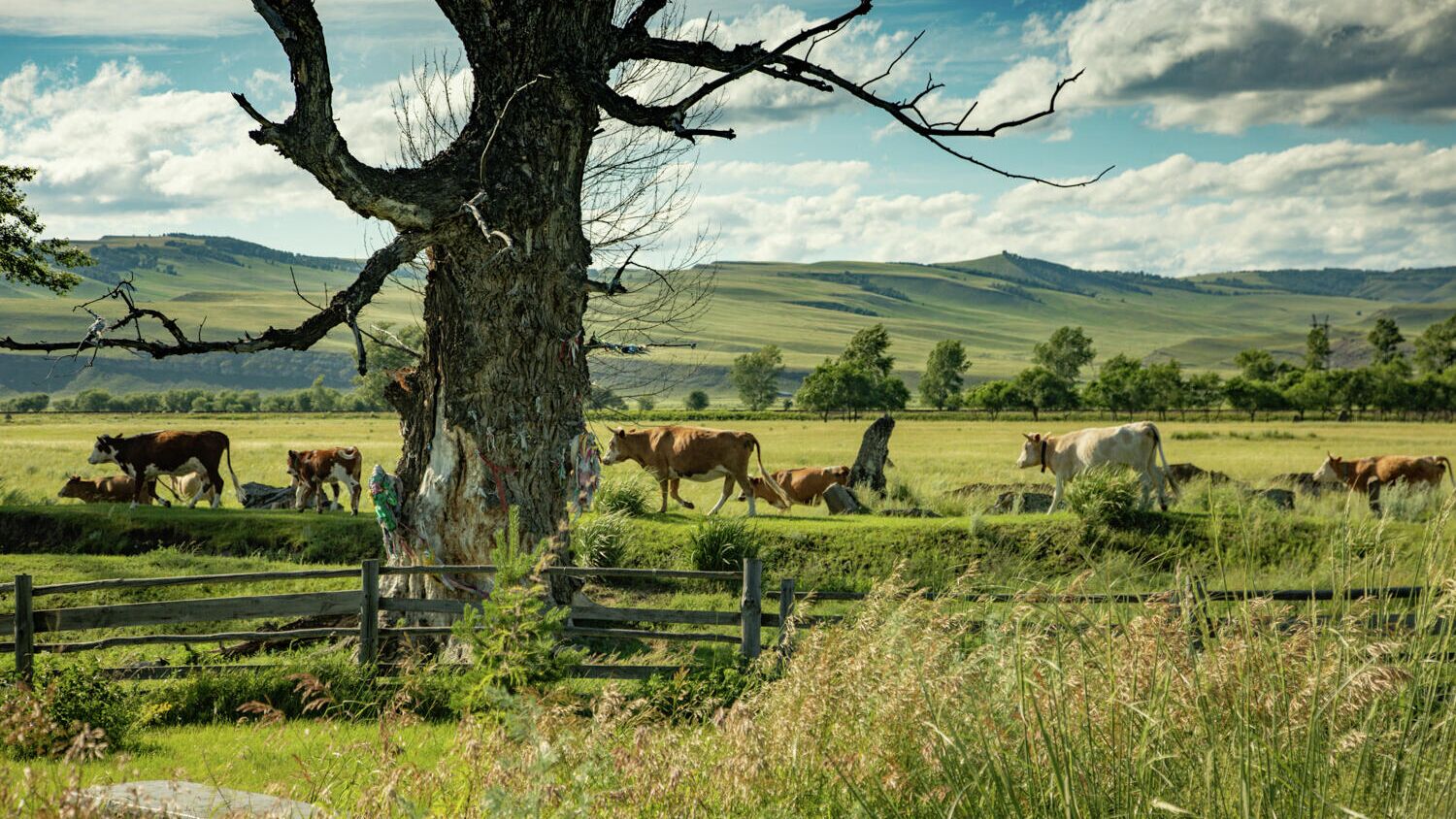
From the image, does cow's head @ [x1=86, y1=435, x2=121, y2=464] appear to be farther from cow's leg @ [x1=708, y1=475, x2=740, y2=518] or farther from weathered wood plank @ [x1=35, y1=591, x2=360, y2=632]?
weathered wood plank @ [x1=35, y1=591, x2=360, y2=632]

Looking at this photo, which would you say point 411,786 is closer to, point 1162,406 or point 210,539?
point 210,539

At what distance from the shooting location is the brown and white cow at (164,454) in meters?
22.4

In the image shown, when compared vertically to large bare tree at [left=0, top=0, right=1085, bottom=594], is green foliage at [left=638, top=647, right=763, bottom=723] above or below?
below

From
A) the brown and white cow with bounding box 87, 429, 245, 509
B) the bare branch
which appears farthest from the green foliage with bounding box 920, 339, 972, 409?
the bare branch

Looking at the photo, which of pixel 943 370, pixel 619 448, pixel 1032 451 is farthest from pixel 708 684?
pixel 943 370

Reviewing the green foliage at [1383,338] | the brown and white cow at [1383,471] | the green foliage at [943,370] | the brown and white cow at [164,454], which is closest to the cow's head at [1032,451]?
the brown and white cow at [1383,471]

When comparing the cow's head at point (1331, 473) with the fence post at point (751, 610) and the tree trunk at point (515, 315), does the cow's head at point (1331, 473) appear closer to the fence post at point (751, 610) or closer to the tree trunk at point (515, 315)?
the fence post at point (751, 610)

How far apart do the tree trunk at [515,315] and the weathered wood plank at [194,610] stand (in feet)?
3.53

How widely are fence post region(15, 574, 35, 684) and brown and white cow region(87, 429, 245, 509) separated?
13.7m

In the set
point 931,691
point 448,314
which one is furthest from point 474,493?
point 931,691

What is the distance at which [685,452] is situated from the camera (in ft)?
67.2

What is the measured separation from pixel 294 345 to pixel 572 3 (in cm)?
381

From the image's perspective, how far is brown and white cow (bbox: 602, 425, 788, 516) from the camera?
66.6 ft

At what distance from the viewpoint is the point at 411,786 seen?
396 cm
